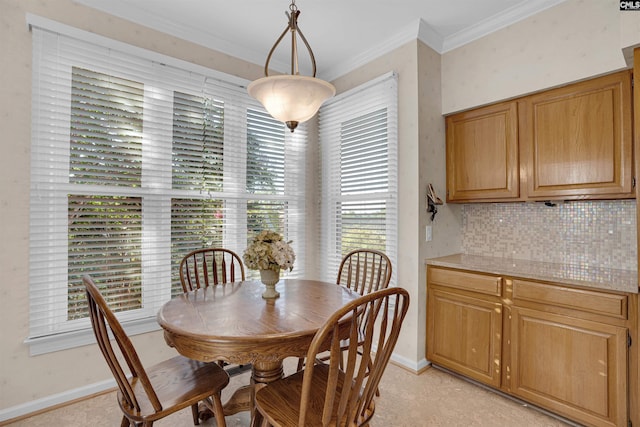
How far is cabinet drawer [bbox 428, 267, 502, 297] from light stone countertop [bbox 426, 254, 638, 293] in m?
0.05

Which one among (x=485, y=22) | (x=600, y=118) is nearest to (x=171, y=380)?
(x=600, y=118)

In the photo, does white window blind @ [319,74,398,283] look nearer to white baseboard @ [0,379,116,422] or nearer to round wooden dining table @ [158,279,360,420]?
round wooden dining table @ [158,279,360,420]

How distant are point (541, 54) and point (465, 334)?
211 cm

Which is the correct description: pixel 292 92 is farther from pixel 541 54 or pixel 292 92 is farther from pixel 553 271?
pixel 553 271

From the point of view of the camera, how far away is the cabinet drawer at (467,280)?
2287 mm

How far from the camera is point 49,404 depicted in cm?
209

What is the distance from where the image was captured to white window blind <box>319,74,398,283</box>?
2.86m

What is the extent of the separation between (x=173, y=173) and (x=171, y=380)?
1583 millimetres

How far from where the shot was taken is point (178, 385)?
1521 millimetres

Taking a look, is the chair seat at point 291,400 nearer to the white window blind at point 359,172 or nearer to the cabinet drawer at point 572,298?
the cabinet drawer at point 572,298

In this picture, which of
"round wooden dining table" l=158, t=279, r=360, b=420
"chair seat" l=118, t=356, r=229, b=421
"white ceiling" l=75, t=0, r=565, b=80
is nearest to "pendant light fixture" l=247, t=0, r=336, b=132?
"white ceiling" l=75, t=0, r=565, b=80

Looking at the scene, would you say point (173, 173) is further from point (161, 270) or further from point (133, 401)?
point (133, 401)

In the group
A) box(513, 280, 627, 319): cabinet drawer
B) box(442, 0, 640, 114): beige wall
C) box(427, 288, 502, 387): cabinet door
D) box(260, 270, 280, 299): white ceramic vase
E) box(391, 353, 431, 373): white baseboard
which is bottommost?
box(391, 353, 431, 373): white baseboard

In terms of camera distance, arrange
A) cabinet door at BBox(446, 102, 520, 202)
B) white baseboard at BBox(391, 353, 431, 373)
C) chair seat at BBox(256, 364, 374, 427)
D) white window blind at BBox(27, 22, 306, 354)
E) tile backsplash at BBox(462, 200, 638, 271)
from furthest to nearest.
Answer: white baseboard at BBox(391, 353, 431, 373) → cabinet door at BBox(446, 102, 520, 202) → tile backsplash at BBox(462, 200, 638, 271) → white window blind at BBox(27, 22, 306, 354) → chair seat at BBox(256, 364, 374, 427)
